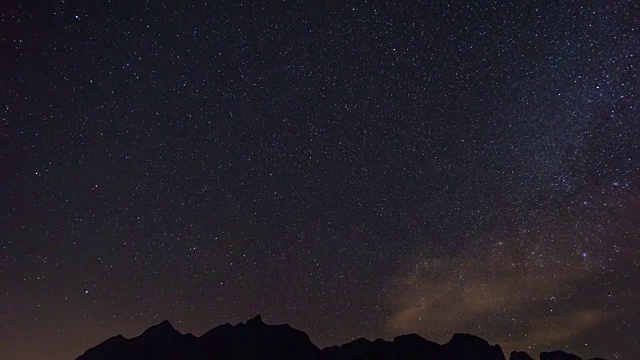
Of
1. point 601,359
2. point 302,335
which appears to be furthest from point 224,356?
point 601,359

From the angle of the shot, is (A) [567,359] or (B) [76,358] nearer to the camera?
(A) [567,359]

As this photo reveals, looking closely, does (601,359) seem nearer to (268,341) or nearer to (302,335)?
(302,335)

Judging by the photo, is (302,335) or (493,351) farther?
(302,335)

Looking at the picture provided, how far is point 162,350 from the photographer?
6375 centimetres

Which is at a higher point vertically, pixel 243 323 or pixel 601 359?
Result: pixel 243 323

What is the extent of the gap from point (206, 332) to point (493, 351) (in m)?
35.7

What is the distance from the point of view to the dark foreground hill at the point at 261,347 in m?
61.9

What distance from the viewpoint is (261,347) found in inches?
2557

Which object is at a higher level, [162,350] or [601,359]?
[162,350]

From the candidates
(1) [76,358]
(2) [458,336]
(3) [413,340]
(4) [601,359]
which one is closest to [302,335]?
(3) [413,340]

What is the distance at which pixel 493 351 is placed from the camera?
6219 cm

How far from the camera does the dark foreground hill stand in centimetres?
6191

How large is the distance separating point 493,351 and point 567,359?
8.23 meters

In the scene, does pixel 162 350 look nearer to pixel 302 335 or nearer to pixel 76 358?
pixel 76 358
